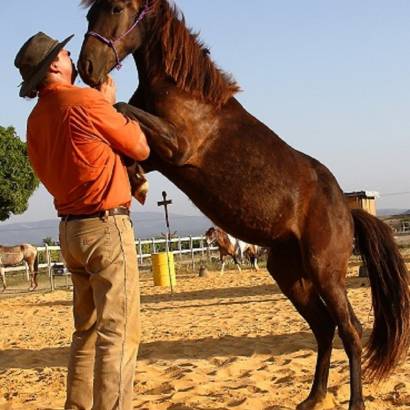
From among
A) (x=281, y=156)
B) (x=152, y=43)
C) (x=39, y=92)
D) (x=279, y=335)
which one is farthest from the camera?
(x=279, y=335)

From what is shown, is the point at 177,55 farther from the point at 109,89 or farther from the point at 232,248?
the point at 232,248

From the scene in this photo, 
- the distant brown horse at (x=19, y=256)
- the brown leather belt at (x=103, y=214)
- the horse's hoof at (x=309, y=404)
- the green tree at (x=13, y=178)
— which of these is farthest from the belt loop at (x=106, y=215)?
the green tree at (x=13, y=178)

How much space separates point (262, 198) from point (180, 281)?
52.8ft

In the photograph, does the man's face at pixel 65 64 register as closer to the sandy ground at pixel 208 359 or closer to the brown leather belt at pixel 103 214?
the brown leather belt at pixel 103 214

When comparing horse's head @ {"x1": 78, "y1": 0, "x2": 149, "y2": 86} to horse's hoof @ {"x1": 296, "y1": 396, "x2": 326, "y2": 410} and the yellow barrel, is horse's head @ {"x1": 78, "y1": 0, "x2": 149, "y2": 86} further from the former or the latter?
the yellow barrel

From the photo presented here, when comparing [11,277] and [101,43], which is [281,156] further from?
[11,277]

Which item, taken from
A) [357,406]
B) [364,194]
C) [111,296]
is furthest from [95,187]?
[364,194]

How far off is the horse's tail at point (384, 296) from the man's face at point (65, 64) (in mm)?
2675

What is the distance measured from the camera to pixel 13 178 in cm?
3297

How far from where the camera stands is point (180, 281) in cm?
2030

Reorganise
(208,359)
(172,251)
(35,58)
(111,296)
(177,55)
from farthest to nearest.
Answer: (172,251) → (208,359) → (177,55) → (35,58) → (111,296)

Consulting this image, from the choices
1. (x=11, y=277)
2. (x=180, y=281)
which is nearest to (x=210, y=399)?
(x=180, y=281)

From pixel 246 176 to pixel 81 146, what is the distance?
1.45 metres

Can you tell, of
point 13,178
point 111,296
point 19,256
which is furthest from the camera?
point 13,178
